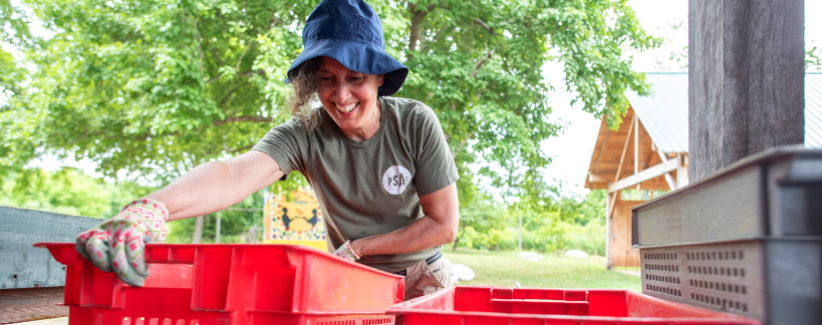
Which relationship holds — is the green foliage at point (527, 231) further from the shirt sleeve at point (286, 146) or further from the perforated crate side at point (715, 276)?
the perforated crate side at point (715, 276)

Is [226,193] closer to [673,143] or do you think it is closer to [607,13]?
[607,13]

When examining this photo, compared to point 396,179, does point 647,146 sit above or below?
above

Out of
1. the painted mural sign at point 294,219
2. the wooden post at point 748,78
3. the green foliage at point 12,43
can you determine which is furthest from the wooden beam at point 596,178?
the wooden post at point 748,78

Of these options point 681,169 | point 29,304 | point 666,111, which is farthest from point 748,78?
point 666,111

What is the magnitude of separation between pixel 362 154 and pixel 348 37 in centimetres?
42

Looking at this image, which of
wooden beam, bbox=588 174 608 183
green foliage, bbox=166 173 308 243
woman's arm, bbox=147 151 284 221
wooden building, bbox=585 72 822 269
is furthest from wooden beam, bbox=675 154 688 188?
green foliage, bbox=166 173 308 243

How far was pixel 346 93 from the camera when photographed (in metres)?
1.81

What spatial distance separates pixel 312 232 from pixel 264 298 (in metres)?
12.1

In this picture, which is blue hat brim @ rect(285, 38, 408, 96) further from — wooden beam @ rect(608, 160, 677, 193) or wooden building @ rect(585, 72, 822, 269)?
wooden beam @ rect(608, 160, 677, 193)

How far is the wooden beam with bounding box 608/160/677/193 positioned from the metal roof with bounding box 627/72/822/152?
50cm

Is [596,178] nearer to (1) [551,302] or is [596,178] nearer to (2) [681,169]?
(2) [681,169]

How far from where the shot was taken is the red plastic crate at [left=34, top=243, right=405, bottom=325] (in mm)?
1047

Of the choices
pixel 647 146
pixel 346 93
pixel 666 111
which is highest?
pixel 666 111

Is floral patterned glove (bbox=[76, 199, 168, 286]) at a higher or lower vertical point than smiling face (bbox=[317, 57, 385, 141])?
lower
